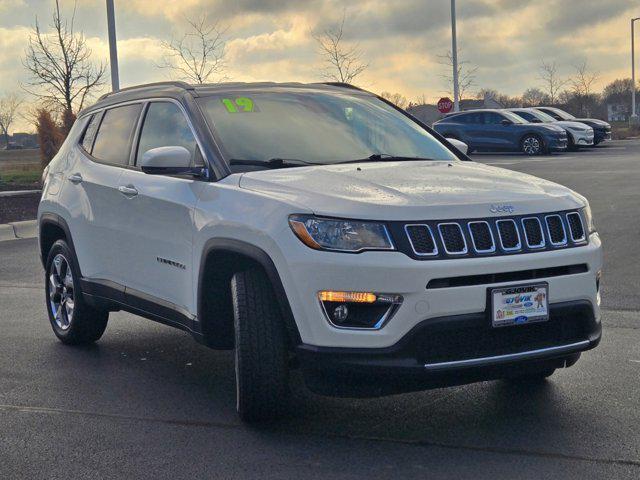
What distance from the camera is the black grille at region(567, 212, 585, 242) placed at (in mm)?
4715

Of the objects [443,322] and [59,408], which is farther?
[59,408]

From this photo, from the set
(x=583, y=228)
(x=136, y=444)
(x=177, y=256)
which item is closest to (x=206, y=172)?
(x=177, y=256)

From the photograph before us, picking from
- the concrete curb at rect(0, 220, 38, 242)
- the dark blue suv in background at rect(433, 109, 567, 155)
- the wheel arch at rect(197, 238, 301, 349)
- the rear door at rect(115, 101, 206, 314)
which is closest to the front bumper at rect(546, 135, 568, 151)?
the dark blue suv in background at rect(433, 109, 567, 155)

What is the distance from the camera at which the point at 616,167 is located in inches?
964

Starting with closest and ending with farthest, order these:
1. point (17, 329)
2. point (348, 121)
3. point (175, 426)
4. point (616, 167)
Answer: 1. point (175, 426)
2. point (348, 121)
3. point (17, 329)
4. point (616, 167)

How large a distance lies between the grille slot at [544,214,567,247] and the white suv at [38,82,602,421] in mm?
11

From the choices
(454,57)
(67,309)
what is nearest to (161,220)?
(67,309)

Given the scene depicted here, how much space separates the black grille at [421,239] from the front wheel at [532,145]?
93.0 feet

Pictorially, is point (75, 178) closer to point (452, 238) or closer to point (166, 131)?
point (166, 131)

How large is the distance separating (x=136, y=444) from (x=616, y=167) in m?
21.6

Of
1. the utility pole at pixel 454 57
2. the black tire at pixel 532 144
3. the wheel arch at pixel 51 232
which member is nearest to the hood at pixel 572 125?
the black tire at pixel 532 144

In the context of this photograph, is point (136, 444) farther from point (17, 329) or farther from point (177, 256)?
point (17, 329)

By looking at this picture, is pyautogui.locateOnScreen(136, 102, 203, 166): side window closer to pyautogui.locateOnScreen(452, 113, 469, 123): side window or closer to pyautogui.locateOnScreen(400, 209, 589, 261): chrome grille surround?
pyautogui.locateOnScreen(400, 209, 589, 261): chrome grille surround

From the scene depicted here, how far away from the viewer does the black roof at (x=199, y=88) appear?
5.82 m
